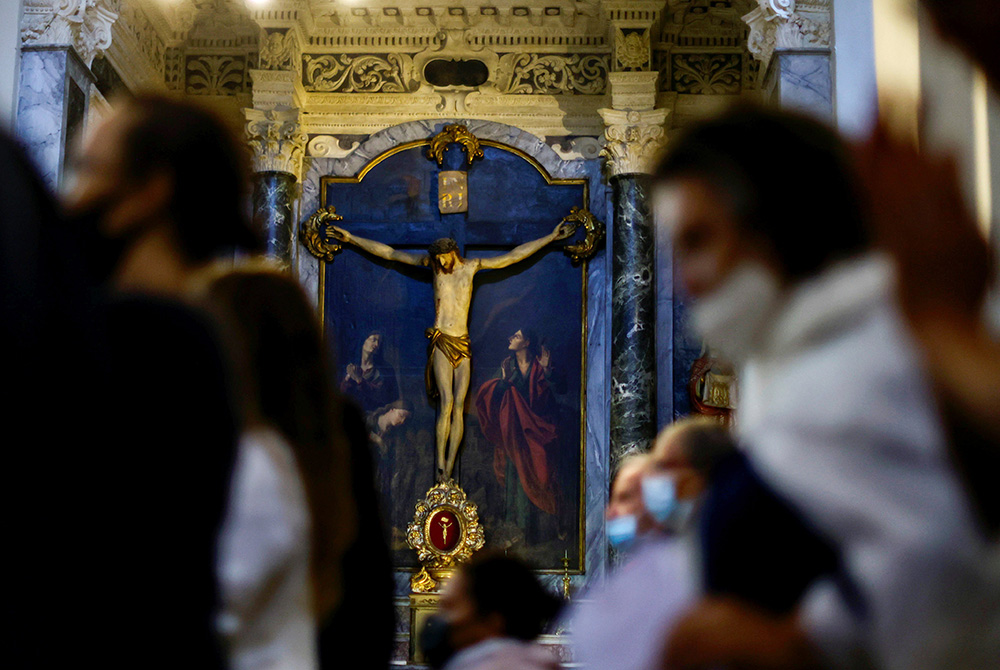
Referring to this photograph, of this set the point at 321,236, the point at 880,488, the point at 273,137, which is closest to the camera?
the point at 880,488

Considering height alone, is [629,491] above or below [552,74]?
below

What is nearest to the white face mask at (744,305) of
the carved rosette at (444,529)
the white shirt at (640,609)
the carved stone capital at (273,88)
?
the white shirt at (640,609)

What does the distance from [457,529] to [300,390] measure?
889 centimetres

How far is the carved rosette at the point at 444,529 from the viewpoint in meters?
10.5

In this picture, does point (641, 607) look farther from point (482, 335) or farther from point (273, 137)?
point (273, 137)

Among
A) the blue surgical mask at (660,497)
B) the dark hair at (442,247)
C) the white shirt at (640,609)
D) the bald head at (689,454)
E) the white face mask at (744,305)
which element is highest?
the dark hair at (442,247)

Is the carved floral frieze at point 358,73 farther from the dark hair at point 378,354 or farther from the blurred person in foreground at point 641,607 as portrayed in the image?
the blurred person in foreground at point 641,607

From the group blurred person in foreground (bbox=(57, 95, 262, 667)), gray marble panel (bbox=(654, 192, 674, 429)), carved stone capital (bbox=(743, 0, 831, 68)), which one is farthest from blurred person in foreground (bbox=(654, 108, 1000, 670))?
gray marble panel (bbox=(654, 192, 674, 429))

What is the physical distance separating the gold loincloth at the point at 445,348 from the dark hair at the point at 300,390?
8795mm

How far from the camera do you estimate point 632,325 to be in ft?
34.1

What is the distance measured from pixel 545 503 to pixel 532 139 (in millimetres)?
3636

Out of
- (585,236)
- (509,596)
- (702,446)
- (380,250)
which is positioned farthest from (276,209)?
(702,446)

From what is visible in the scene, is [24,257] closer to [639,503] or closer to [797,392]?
[797,392]

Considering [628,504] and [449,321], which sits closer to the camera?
[628,504]
